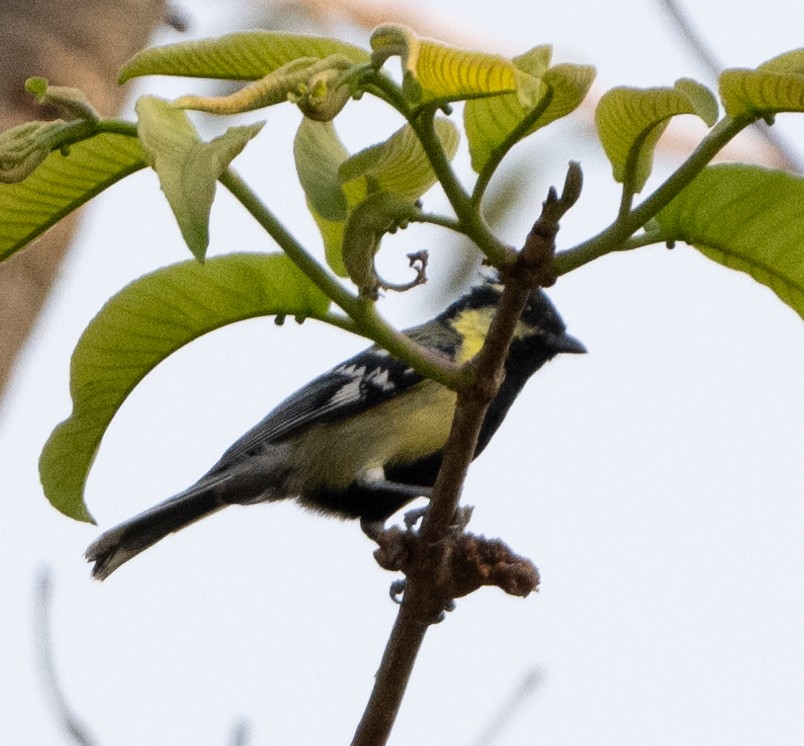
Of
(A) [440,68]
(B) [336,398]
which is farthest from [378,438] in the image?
(A) [440,68]

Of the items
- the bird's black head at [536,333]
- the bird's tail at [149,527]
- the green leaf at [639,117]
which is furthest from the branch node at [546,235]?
the bird's black head at [536,333]

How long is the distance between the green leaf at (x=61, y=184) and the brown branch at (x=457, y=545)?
46 centimetres

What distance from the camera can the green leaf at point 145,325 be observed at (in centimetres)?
165

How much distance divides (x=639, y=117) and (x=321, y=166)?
39cm

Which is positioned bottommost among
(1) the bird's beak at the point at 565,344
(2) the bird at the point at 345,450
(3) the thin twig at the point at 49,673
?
(3) the thin twig at the point at 49,673

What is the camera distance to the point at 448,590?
1.66 metres

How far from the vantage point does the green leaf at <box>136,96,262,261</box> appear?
1198 millimetres

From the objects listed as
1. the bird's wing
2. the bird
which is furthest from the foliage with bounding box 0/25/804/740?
the bird's wing

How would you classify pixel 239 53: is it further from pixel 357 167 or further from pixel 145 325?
pixel 145 325

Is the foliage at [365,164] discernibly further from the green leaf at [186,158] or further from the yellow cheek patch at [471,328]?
the yellow cheek patch at [471,328]

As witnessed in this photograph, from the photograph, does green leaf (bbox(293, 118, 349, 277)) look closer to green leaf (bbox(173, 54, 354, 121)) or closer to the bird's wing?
green leaf (bbox(173, 54, 354, 121))

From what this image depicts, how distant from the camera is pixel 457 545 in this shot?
164 cm

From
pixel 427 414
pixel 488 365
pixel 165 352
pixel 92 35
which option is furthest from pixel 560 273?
pixel 427 414

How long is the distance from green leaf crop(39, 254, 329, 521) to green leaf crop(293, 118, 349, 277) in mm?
130
